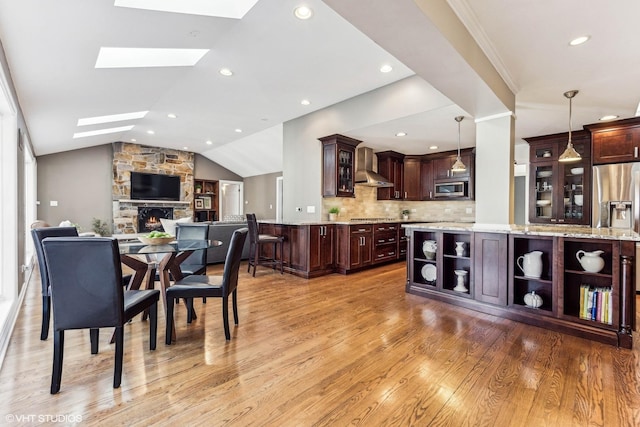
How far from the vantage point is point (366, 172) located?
228 inches

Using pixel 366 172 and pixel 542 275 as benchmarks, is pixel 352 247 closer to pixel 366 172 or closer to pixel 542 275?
pixel 366 172

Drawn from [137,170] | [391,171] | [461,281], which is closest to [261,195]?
[137,170]

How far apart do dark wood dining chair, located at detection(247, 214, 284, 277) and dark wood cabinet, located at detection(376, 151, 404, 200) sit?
104 inches

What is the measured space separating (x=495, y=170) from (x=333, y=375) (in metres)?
2.86

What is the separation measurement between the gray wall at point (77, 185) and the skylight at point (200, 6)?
23.8 feet

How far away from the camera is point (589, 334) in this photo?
2516mm

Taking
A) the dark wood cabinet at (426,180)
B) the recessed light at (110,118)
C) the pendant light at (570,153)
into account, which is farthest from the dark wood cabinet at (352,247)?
the recessed light at (110,118)

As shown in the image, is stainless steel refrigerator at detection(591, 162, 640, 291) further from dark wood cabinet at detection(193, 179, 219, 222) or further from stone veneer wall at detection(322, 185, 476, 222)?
dark wood cabinet at detection(193, 179, 219, 222)

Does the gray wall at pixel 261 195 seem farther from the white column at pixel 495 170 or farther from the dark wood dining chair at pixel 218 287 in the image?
the dark wood dining chair at pixel 218 287

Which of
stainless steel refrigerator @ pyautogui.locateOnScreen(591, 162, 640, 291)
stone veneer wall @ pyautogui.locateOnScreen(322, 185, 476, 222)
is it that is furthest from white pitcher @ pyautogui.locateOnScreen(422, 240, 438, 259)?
stainless steel refrigerator @ pyautogui.locateOnScreen(591, 162, 640, 291)

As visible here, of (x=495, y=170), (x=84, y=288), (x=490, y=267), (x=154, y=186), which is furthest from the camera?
(x=154, y=186)

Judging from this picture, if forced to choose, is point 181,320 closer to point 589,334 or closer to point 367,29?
point 367,29

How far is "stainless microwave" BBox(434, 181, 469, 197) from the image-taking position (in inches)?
240

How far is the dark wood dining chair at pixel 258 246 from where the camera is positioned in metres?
4.74
